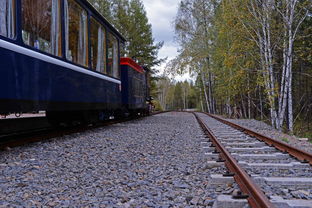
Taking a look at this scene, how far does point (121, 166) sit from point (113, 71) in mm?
6647

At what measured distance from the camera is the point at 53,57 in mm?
6062

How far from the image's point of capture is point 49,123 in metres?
8.32

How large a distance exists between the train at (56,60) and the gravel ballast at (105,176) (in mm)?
981

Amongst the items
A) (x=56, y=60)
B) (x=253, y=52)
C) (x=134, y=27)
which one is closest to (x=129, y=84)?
(x=253, y=52)

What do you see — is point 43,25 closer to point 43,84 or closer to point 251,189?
point 43,84

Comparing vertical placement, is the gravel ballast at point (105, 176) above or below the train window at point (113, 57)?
below

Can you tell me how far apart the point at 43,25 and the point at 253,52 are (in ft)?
32.9

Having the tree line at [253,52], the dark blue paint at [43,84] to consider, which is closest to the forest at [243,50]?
the tree line at [253,52]

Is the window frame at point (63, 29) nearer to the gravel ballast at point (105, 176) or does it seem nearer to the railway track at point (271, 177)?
the gravel ballast at point (105, 176)

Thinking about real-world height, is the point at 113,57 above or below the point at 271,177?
above

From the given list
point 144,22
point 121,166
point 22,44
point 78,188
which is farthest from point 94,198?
point 144,22

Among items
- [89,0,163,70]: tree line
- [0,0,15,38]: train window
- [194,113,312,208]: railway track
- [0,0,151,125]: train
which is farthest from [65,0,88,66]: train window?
[89,0,163,70]: tree line

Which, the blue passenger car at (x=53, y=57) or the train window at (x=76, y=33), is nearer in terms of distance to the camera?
the blue passenger car at (x=53, y=57)

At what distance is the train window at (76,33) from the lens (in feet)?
22.3
